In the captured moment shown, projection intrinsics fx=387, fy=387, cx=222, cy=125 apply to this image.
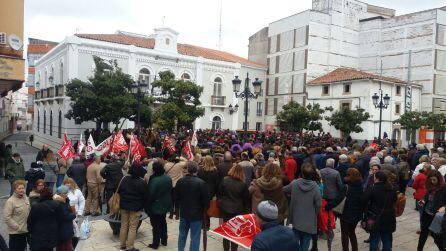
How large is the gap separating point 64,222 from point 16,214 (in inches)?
33.0

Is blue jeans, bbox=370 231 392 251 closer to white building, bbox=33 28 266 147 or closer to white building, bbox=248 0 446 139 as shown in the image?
white building, bbox=33 28 266 147

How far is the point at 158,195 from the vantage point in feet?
23.3

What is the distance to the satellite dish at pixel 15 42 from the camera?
49.4 ft

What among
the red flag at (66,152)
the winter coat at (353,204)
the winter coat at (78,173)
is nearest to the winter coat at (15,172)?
the red flag at (66,152)

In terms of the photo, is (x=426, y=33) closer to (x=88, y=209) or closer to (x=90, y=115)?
(x=90, y=115)

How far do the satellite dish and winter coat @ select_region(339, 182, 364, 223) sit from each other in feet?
45.5

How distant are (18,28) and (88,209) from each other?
31.6 ft

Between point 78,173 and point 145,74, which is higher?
point 145,74

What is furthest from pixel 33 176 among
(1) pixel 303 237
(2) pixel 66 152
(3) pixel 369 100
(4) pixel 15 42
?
(3) pixel 369 100

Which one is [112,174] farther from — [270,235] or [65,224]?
[270,235]

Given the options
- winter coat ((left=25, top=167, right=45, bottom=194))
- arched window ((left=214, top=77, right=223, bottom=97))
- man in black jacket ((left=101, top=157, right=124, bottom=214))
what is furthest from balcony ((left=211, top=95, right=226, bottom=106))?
winter coat ((left=25, top=167, right=45, bottom=194))

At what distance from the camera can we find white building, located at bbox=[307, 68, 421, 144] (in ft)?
102

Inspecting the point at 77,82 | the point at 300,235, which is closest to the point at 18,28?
the point at 77,82

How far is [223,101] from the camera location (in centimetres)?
3253
